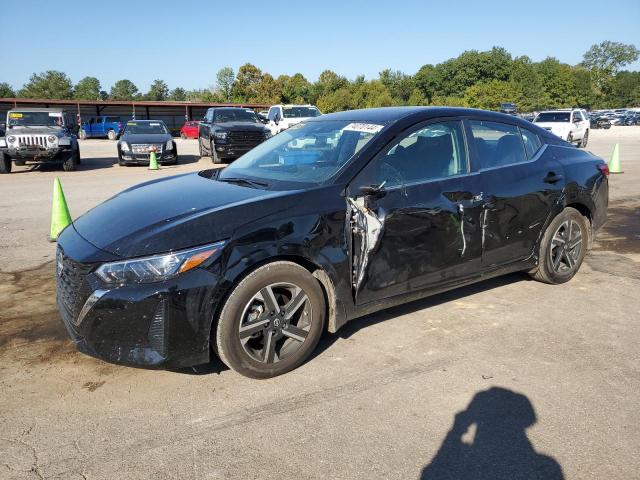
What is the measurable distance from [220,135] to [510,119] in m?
13.4

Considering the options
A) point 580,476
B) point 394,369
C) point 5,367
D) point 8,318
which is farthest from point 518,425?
point 8,318

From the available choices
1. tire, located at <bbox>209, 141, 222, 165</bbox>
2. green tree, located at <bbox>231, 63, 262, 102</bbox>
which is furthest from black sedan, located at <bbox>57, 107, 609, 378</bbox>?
green tree, located at <bbox>231, 63, 262, 102</bbox>

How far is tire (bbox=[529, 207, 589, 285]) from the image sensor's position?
15.7ft

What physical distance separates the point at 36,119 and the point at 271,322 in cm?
1554

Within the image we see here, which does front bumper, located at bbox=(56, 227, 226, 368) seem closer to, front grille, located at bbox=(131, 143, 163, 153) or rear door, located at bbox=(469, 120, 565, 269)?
rear door, located at bbox=(469, 120, 565, 269)

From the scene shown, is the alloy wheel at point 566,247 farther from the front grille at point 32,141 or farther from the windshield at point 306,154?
the front grille at point 32,141

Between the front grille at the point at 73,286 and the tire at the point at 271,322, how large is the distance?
2.56 ft

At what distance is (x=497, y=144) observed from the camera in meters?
4.50

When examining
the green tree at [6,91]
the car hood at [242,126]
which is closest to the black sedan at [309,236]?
the car hood at [242,126]

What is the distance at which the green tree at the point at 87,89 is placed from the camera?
101 m

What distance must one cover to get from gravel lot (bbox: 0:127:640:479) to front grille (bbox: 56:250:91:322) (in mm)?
525

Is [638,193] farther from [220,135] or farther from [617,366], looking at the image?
[220,135]

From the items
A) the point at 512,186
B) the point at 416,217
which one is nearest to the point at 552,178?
the point at 512,186

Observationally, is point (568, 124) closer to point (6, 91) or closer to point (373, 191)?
point (373, 191)
